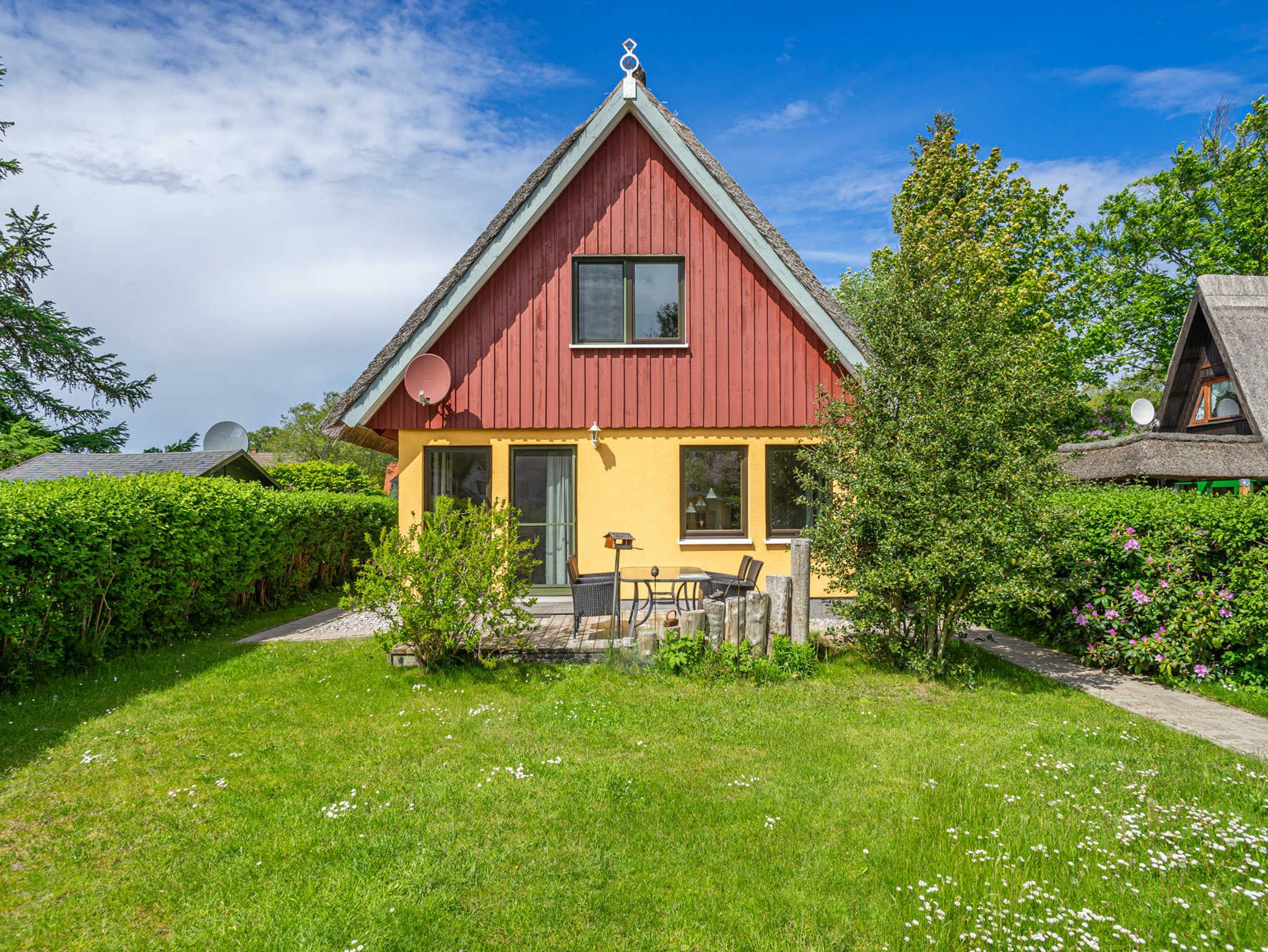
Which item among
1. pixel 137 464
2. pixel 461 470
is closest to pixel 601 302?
pixel 461 470

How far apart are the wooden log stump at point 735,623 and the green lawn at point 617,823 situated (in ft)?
2.20

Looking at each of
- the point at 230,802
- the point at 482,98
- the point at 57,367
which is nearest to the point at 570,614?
the point at 230,802

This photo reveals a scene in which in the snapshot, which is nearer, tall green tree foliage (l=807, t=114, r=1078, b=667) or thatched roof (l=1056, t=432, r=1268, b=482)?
tall green tree foliage (l=807, t=114, r=1078, b=667)

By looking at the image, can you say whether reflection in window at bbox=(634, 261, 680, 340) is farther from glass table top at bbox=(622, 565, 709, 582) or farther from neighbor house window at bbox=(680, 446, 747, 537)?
glass table top at bbox=(622, 565, 709, 582)

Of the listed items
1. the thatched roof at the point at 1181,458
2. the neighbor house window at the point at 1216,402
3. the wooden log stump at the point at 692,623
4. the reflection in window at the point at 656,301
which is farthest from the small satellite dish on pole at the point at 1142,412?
the wooden log stump at the point at 692,623

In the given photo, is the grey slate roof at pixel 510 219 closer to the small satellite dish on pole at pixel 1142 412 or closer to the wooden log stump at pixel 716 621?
the wooden log stump at pixel 716 621

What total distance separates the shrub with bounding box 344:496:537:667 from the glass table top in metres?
1.66

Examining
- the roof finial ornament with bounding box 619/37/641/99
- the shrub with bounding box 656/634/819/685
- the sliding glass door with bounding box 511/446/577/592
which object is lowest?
the shrub with bounding box 656/634/819/685

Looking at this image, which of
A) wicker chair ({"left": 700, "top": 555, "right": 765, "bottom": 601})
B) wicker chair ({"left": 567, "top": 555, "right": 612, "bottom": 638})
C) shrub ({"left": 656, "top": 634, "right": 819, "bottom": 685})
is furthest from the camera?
wicker chair ({"left": 700, "top": 555, "right": 765, "bottom": 601})

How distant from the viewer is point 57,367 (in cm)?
2519

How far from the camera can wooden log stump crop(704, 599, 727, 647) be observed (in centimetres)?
748

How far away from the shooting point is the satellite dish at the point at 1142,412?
1959 centimetres

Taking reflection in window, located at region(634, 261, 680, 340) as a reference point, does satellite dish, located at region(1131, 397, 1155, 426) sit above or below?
below

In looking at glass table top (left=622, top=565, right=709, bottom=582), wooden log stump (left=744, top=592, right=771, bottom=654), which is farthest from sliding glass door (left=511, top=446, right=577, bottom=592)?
wooden log stump (left=744, top=592, right=771, bottom=654)
